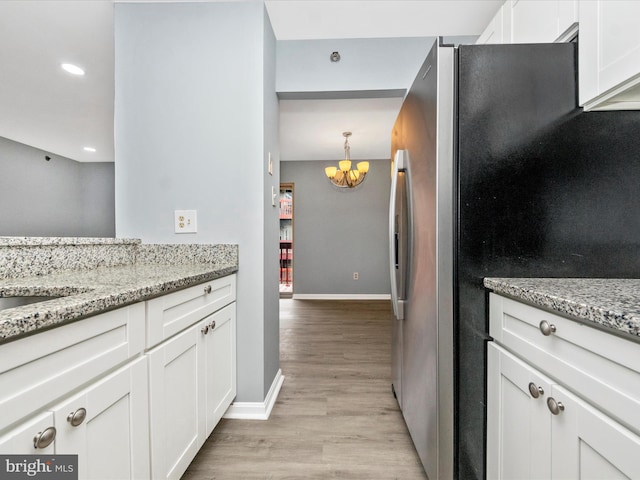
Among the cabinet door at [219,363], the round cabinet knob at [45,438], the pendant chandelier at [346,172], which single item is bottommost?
the cabinet door at [219,363]

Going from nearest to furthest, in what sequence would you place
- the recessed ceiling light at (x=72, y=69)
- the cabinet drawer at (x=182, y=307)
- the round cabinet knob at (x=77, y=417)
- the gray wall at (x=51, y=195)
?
1. the round cabinet knob at (x=77, y=417)
2. the cabinet drawer at (x=182, y=307)
3. the recessed ceiling light at (x=72, y=69)
4. the gray wall at (x=51, y=195)

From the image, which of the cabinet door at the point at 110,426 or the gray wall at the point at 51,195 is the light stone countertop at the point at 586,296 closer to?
the cabinet door at the point at 110,426

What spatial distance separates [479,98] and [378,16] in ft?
3.95

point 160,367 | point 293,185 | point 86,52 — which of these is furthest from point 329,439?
point 293,185

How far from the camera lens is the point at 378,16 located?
1.99 meters

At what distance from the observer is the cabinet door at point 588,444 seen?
0.64 meters

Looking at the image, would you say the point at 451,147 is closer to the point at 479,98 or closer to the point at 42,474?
the point at 479,98

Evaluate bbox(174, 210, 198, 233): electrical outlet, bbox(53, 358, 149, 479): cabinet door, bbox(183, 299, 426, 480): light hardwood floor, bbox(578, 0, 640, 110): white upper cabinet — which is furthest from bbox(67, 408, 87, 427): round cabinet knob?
bbox(578, 0, 640, 110): white upper cabinet

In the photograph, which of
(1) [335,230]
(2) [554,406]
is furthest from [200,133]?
(1) [335,230]

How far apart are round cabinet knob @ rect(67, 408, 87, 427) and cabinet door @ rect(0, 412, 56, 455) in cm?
4

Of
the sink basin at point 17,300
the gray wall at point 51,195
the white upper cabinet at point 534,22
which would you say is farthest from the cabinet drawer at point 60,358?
the gray wall at point 51,195

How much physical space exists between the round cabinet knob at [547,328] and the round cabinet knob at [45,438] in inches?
46.0

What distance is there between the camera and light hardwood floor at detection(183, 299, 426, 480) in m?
1.44

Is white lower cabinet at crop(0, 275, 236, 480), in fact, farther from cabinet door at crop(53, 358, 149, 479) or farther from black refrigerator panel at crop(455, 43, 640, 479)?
black refrigerator panel at crop(455, 43, 640, 479)
